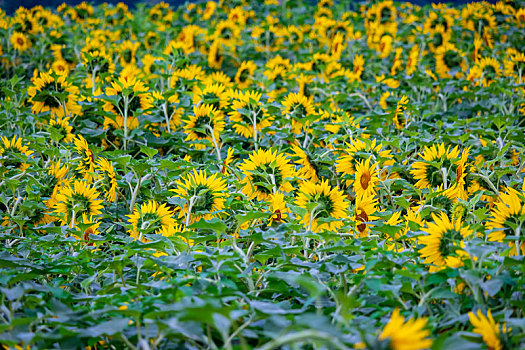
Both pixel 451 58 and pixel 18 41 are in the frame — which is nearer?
pixel 451 58

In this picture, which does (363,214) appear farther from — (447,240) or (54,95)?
(54,95)

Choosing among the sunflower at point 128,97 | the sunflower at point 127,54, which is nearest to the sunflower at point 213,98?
the sunflower at point 128,97

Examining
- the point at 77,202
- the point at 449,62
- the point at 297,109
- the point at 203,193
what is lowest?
the point at 77,202

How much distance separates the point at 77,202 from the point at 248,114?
918mm

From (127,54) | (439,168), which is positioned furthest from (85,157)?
(127,54)

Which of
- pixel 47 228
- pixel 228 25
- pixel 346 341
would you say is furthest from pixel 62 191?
pixel 228 25

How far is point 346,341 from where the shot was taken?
1.02 meters

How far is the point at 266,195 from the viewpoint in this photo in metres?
2.12

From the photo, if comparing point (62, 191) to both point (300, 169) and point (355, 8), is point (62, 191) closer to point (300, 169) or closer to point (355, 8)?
point (300, 169)

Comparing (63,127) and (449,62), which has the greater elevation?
(449,62)

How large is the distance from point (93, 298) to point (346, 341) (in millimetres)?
637

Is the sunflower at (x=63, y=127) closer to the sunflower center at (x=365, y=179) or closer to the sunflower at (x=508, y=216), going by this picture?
the sunflower center at (x=365, y=179)

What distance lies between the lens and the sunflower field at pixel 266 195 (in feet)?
3.84

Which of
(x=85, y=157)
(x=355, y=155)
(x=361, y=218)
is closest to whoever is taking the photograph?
(x=361, y=218)
